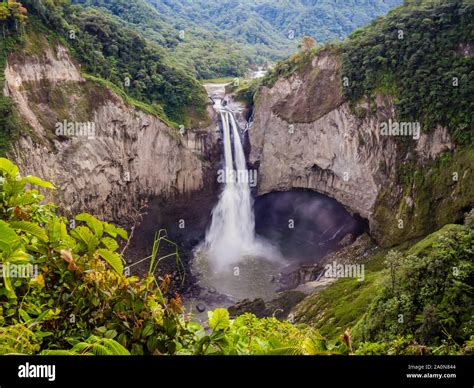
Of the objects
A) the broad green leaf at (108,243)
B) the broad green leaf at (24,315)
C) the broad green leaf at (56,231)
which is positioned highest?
the broad green leaf at (56,231)

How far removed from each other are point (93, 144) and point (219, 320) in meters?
29.8

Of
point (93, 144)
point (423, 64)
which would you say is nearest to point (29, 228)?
point (93, 144)

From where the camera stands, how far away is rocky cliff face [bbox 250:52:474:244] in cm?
2869

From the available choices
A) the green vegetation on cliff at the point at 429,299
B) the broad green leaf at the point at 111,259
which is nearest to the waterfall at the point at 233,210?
the green vegetation on cliff at the point at 429,299

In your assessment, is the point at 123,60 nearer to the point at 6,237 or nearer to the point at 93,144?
the point at 93,144

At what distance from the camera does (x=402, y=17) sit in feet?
103

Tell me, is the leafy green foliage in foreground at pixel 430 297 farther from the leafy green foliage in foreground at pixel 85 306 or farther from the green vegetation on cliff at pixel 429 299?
the leafy green foliage in foreground at pixel 85 306

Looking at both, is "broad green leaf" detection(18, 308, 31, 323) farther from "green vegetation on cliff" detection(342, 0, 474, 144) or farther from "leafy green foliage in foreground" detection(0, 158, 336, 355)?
"green vegetation on cliff" detection(342, 0, 474, 144)

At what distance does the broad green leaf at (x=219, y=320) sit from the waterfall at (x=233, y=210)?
32617mm

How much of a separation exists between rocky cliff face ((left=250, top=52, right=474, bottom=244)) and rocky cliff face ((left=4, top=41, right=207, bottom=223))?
677 centimetres

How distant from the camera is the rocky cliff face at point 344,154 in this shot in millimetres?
28688

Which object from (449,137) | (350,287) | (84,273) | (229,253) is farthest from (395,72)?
(84,273)

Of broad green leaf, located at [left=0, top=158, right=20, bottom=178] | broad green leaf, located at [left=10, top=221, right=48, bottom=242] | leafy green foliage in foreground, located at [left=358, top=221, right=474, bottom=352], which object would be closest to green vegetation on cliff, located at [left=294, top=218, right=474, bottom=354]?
leafy green foliage in foreground, located at [left=358, top=221, right=474, bottom=352]
